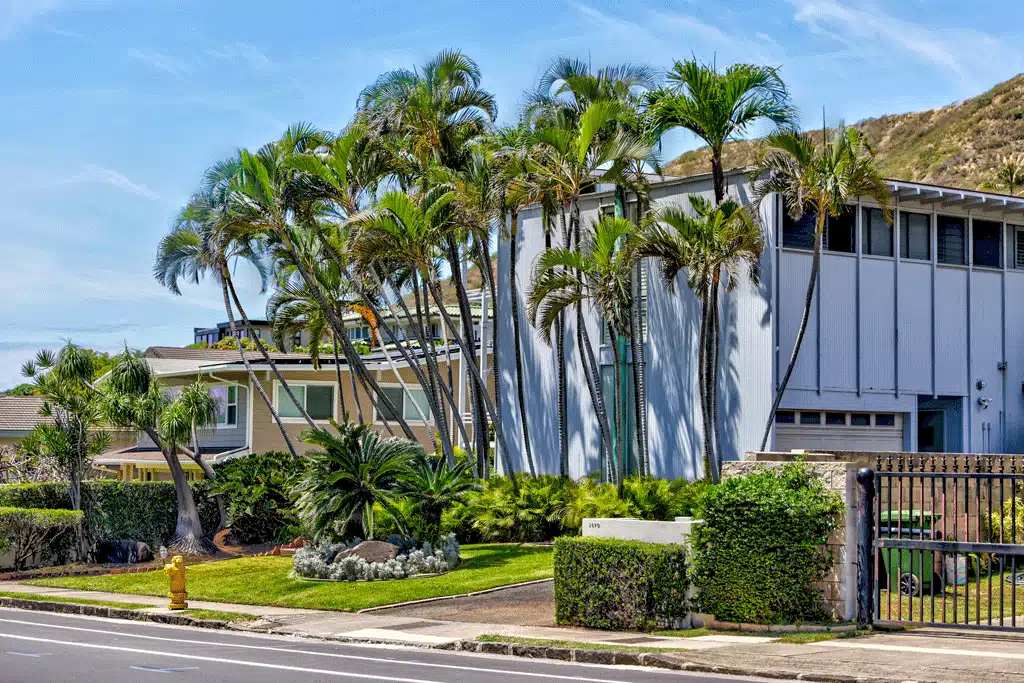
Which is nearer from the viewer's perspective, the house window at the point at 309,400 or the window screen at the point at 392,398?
the house window at the point at 309,400

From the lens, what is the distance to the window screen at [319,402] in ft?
147

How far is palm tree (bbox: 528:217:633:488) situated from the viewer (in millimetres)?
26125

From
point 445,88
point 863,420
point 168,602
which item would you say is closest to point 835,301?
point 863,420

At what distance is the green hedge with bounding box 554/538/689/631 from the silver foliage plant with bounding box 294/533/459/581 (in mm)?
5996

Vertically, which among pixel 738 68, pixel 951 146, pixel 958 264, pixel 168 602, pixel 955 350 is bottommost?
pixel 168 602

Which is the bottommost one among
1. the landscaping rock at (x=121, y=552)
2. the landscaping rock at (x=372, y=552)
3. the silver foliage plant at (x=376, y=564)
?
the landscaping rock at (x=121, y=552)

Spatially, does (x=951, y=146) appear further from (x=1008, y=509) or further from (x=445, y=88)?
(x=1008, y=509)

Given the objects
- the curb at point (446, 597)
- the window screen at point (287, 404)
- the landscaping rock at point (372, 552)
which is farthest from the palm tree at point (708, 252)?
the window screen at point (287, 404)

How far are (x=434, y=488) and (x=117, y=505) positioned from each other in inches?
432

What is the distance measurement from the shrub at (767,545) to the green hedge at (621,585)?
0.42 meters

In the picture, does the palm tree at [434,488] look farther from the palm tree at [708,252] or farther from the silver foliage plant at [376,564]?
the palm tree at [708,252]

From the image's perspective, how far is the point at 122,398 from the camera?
31969 mm

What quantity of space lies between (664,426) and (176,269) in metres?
15.6

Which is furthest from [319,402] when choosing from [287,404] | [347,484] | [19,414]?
[347,484]
